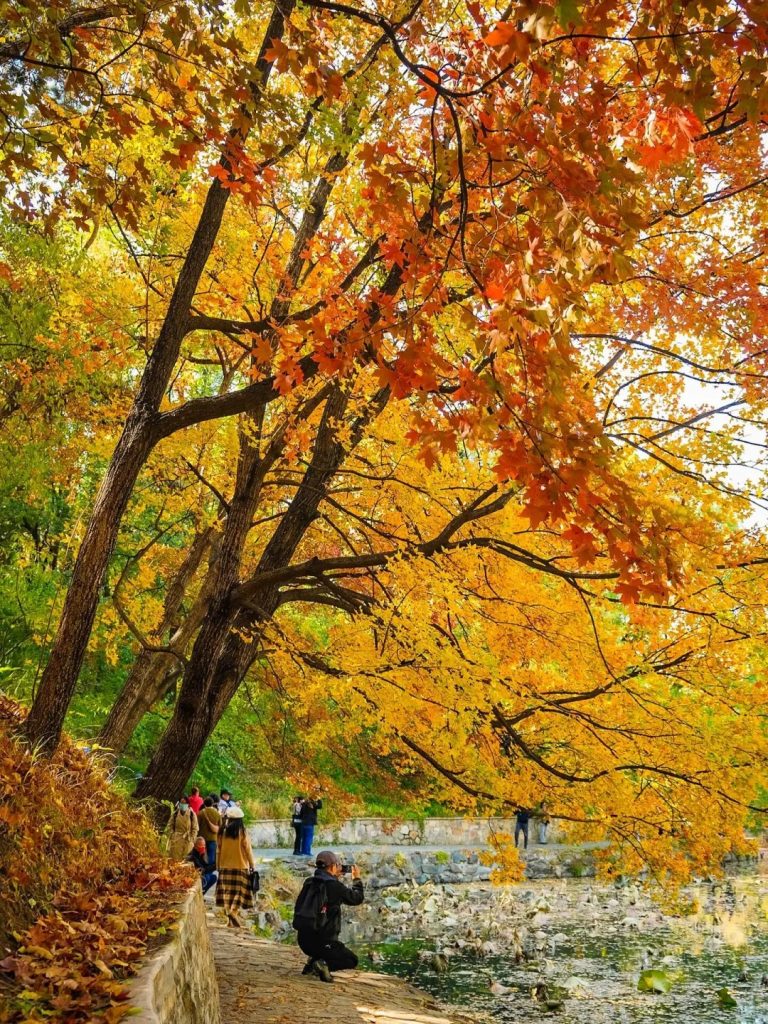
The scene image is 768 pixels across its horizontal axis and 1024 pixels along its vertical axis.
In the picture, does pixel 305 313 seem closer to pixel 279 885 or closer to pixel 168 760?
pixel 168 760

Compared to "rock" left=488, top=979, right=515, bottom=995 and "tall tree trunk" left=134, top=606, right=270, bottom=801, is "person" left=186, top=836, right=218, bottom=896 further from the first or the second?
"rock" left=488, top=979, right=515, bottom=995

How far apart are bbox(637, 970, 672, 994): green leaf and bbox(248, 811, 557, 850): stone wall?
654cm

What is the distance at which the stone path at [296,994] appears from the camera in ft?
23.7

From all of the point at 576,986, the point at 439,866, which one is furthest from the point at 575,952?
the point at 439,866

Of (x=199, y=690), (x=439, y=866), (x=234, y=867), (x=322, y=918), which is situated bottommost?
(x=322, y=918)

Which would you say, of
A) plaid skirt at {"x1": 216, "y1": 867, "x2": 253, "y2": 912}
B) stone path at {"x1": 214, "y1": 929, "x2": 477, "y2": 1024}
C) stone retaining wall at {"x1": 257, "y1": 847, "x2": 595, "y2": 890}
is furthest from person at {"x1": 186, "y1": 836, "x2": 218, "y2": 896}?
stone retaining wall at {"x1": 257, "y1": 847, "x2": 595, "y2": 890}

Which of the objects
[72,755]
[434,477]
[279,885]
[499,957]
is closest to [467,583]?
[434,477]

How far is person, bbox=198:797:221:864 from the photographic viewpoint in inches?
507

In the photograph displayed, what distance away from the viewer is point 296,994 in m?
7.93

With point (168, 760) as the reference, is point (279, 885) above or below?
below

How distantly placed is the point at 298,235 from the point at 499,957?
1094cm

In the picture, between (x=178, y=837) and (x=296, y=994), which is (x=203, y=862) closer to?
(x=178, y=837)

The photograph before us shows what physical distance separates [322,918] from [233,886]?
Result: 2996 mm

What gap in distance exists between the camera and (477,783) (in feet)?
28.8
